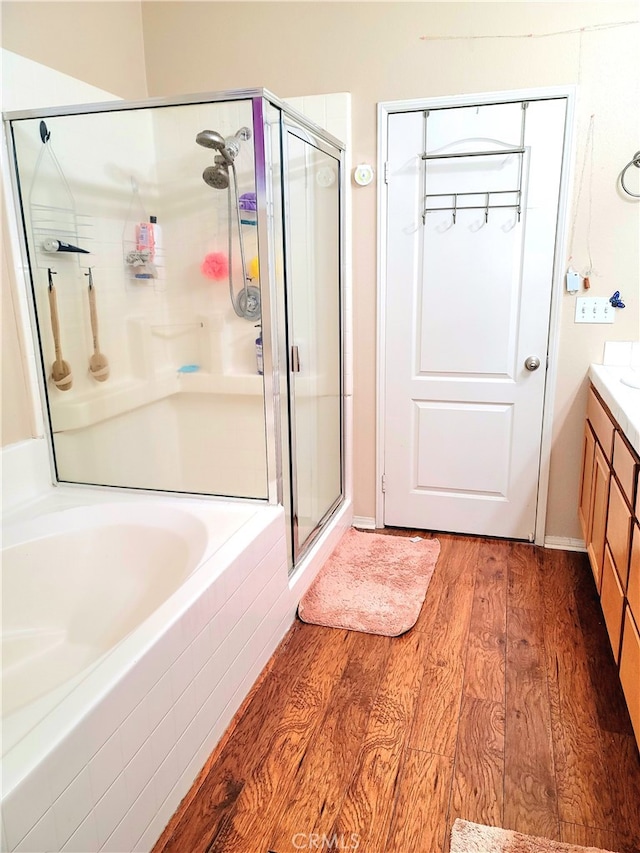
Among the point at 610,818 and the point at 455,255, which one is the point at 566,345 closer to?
the point at 455,255

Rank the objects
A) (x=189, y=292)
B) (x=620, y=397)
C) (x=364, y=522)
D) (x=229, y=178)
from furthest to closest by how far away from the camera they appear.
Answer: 1. (x=364, y=522)
2. (x=189, y=292)
3. (x=229, y=178)
4. (x=620, y=397)

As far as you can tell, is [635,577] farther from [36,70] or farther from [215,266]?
[36,70]

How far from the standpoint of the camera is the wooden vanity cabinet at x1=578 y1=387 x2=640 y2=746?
1626 mm

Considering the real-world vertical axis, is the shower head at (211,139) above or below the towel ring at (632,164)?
above

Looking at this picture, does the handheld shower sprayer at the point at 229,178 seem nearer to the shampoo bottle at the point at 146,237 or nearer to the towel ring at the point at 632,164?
the shampoo bottle at the point at 146,237

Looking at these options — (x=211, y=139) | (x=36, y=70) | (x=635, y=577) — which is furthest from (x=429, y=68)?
(x=635, y=577)

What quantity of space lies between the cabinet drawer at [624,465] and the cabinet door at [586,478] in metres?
0.49

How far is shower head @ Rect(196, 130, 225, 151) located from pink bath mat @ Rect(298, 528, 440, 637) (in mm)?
→ 1825

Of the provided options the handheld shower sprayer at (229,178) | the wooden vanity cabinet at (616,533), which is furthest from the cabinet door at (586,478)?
the handheld shower sprayer at (229,178)

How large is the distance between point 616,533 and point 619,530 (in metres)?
0.05

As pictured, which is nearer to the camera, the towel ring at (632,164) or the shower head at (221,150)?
the shower head at (221,150)

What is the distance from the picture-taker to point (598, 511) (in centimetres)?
231

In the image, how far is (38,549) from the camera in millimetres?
1970

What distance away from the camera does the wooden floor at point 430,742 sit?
150 centimetres
